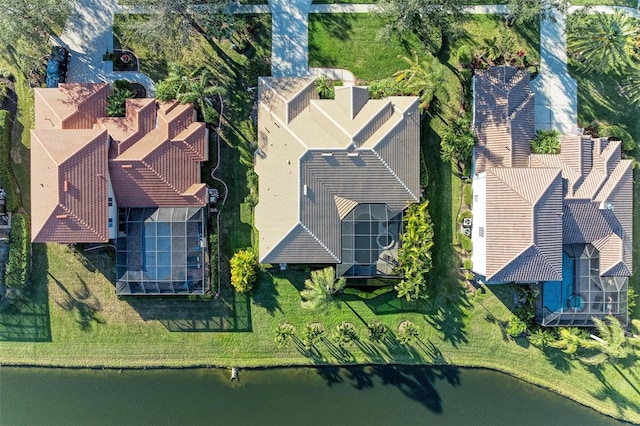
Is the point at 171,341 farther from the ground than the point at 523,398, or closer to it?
farther from the ground

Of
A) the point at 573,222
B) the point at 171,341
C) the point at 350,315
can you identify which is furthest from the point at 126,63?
the point at 573,222

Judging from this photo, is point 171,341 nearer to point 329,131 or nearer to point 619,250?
point 329,131

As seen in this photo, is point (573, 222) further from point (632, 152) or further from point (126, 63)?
point (126, 63)

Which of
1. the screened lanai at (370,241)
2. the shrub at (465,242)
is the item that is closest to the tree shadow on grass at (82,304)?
the screened lanai at (370,241)

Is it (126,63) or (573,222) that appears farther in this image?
(126,63)

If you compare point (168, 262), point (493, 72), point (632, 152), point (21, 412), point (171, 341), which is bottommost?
point (21, 412)

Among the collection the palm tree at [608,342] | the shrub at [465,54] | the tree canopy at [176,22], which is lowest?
the palm tree at [608,342]

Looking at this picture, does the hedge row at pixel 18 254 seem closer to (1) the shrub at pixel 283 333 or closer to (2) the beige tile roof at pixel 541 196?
(1) the shrub at pixel 283 333

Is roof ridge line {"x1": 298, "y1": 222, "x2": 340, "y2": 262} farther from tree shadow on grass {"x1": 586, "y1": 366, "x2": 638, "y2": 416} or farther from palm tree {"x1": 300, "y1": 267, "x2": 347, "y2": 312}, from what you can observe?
tree shadow on grass {"x1": 586, "y1": 366, "x2": 638, "y2": 416}
